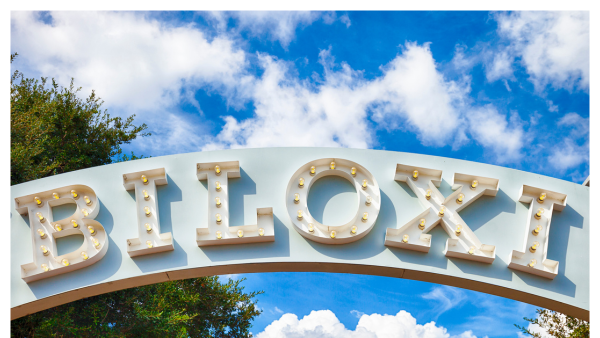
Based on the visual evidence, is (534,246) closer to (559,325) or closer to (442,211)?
(442,211)

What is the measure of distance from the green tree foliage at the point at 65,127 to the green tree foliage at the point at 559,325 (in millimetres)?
10620

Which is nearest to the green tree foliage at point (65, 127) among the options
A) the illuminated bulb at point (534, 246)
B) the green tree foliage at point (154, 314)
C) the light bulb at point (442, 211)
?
the green tree foliage at point (154, 314)

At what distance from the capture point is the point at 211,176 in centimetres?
473

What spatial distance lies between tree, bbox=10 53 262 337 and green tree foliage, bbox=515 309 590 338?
23.8 feet

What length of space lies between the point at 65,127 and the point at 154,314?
5.02 metres

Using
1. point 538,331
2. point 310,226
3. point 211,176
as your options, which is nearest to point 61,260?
point 211,176

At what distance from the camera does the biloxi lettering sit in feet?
14.3

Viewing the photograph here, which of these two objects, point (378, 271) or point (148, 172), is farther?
point (148, 172)

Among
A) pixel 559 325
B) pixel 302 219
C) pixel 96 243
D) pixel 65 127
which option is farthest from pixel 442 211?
pixel 65 127

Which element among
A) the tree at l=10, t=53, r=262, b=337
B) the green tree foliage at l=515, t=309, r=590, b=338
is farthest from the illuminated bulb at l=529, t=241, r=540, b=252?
the tree at l=10, t=53, r=262, b=337

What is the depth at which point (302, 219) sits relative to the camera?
14.6ft

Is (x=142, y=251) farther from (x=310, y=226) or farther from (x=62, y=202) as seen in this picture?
(x=310, y=226)

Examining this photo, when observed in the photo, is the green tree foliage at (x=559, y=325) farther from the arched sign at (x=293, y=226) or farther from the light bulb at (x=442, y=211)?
the light bulb at (x=442, y=211)
